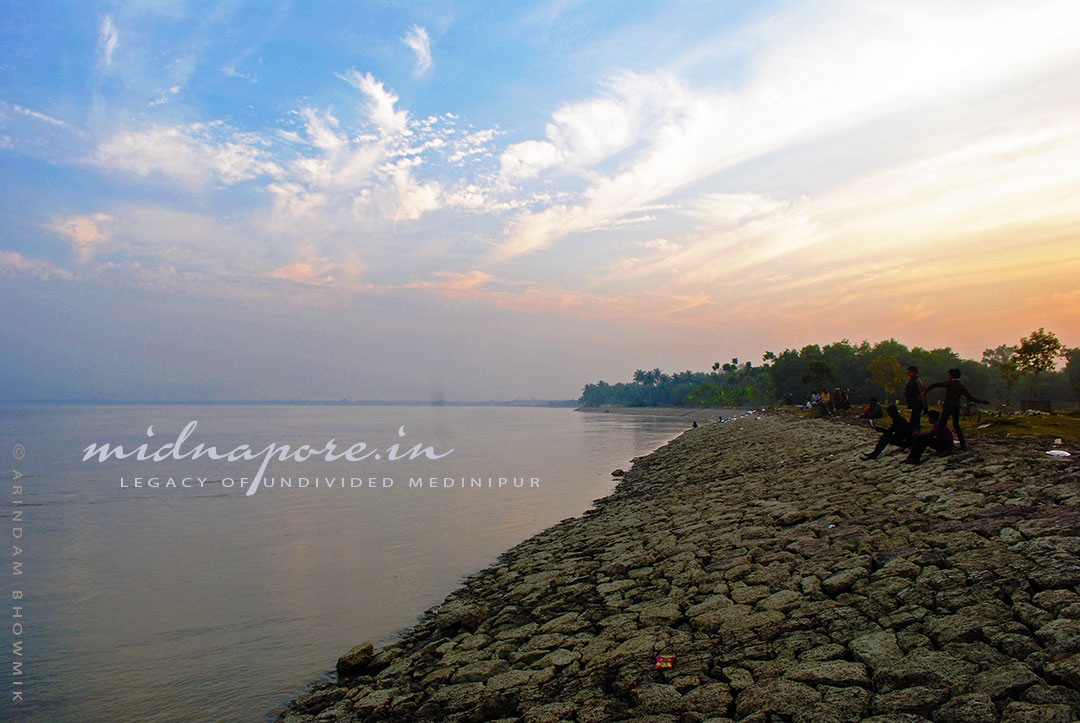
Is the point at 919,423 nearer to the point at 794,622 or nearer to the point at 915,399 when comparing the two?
the point at 915,399

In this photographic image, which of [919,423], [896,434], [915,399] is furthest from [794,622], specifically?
[896,434]

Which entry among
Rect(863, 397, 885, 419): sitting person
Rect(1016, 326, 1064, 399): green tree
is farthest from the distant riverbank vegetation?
Rect(863, 397, 885, 419): sitting person

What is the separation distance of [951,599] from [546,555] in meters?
8.71

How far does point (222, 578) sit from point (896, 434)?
56.3 feet

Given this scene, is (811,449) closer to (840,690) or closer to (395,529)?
(395,529)

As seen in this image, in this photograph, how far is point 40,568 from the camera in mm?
15484

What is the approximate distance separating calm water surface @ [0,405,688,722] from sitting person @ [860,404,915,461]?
32.6 feet

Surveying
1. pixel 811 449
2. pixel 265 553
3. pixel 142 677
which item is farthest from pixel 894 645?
pixel 811 449

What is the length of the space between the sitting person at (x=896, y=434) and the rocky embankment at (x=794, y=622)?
6.48 ft

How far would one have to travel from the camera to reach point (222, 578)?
1444 cm

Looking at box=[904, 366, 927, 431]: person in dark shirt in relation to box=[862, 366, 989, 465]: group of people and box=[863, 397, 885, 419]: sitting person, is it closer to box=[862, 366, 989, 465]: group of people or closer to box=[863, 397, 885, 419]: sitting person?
box=[862, 366, 989, 465]: group of people

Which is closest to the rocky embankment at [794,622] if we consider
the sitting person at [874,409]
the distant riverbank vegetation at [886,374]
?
the sitting person at [874,409]

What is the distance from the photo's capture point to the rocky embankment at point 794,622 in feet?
16.3

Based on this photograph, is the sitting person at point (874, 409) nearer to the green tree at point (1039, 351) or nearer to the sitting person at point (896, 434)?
the sitting person at point (896, 434)
